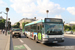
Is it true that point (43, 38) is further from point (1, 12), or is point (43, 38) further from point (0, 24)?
point (0, 24)

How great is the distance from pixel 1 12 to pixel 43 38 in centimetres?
2399

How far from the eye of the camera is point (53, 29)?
1158 centimetres

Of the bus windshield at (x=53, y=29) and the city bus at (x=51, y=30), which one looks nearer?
the city bus at (x=51, y=30)

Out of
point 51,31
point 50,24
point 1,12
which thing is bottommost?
point 51,31

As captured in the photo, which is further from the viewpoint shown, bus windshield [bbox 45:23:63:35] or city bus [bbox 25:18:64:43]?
bus windshield [bbox 45:23:63:35]

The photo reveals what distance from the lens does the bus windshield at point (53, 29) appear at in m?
11.5

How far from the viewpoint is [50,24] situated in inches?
460

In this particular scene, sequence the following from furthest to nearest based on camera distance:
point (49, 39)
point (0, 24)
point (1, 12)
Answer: point (0, 24)
point (1, 12)
point (49, 39)

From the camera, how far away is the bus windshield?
453 inches

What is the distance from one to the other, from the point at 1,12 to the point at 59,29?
24392 mm

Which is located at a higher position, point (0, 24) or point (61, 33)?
point (0, 24)

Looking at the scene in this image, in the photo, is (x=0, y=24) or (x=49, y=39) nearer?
(x=49, y=39)

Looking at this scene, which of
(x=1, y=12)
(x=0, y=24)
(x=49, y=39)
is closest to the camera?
(x=49, y=39)

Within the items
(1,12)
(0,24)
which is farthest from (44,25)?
(0,24)
